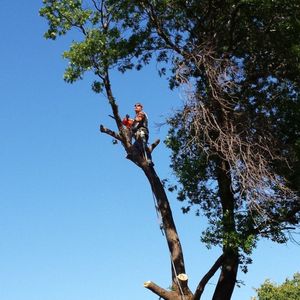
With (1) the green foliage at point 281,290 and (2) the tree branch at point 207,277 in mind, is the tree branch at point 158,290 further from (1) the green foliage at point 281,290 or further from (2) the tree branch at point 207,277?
(1) the green foliage at point 281,290

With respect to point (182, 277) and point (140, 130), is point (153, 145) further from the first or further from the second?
point (182, 277)

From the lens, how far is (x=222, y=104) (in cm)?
1060

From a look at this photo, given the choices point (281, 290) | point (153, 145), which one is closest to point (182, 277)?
point (153, 145)

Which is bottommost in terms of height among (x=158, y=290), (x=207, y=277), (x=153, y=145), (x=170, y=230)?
(x=158, y=290)

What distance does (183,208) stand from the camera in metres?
13.2

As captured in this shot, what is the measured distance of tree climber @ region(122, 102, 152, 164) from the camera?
38.3ft

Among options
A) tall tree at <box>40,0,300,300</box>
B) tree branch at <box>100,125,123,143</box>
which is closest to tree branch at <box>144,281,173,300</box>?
tall tree at <box>40,0,300,300</box>

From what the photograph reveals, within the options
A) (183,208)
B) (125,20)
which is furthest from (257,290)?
(125,20)

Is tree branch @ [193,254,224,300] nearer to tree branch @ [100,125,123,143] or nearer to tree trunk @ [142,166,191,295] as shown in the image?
tree trunk @ [142,166,191,295]

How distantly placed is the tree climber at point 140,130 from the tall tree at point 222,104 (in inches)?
6.6

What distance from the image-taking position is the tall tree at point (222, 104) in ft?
34.5

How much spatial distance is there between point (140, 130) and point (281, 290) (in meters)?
34.0

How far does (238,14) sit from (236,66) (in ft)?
4.76

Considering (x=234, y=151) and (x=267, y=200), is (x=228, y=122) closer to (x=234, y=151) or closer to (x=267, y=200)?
(x=234, y=151)
